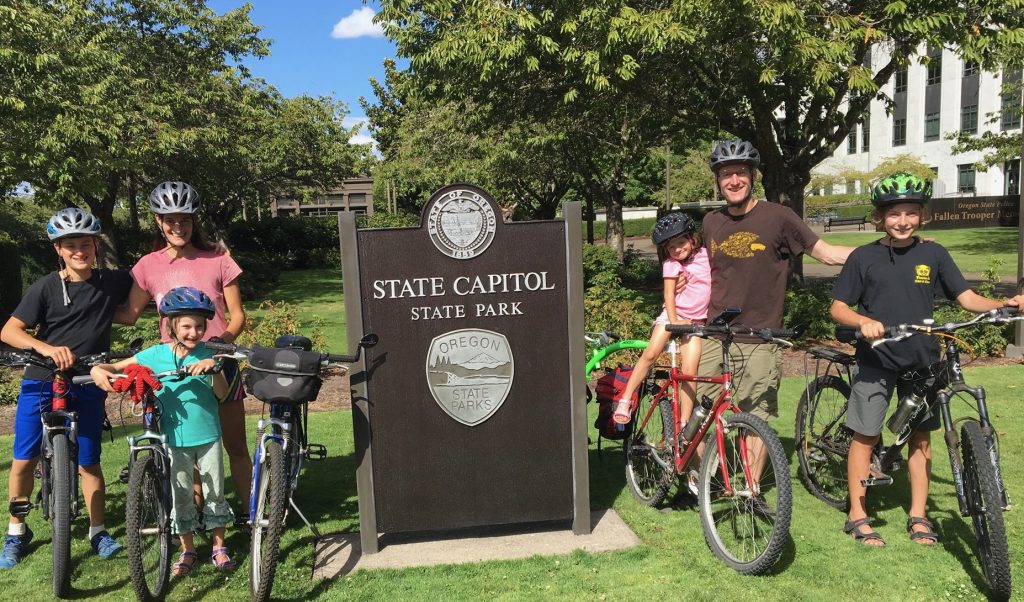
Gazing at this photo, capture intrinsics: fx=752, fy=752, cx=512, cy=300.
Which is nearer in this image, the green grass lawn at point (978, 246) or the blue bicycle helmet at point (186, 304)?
the blue bicycle helmet at point (186, 304)

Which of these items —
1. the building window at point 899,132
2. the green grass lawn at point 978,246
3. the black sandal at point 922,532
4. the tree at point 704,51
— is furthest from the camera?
the building window at point 899,132

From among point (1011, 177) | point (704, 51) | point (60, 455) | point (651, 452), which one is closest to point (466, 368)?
point (651, 452)

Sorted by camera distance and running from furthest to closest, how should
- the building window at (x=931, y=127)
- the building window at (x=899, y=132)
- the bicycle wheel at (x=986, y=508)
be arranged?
the building window at (x=899, y=132), the building window at (x=931, y=127), the bicycle wheel at (x=986, y=508)

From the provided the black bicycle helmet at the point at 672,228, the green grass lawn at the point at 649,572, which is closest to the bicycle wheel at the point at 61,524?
the green grass lawn at the point at 649,572

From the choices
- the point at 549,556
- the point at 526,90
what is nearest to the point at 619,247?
the point at 526,90

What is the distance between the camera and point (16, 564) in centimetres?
396

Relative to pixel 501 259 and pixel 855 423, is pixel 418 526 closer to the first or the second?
pixel 501 259

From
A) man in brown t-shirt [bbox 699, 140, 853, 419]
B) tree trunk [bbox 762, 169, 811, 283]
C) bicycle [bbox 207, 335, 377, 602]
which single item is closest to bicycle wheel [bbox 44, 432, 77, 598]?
bicycle [bbox 207, 335, 377, 602]

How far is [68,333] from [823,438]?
14.1 feet

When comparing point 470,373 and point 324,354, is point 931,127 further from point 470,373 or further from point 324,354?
point 324,354

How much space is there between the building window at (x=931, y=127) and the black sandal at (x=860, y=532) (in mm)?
53853

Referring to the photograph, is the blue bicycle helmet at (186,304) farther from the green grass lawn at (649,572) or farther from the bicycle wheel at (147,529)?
the green grass lawn at (649,572)

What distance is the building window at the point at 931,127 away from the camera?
49.6 meters

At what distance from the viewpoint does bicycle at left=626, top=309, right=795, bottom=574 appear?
11.4ft
